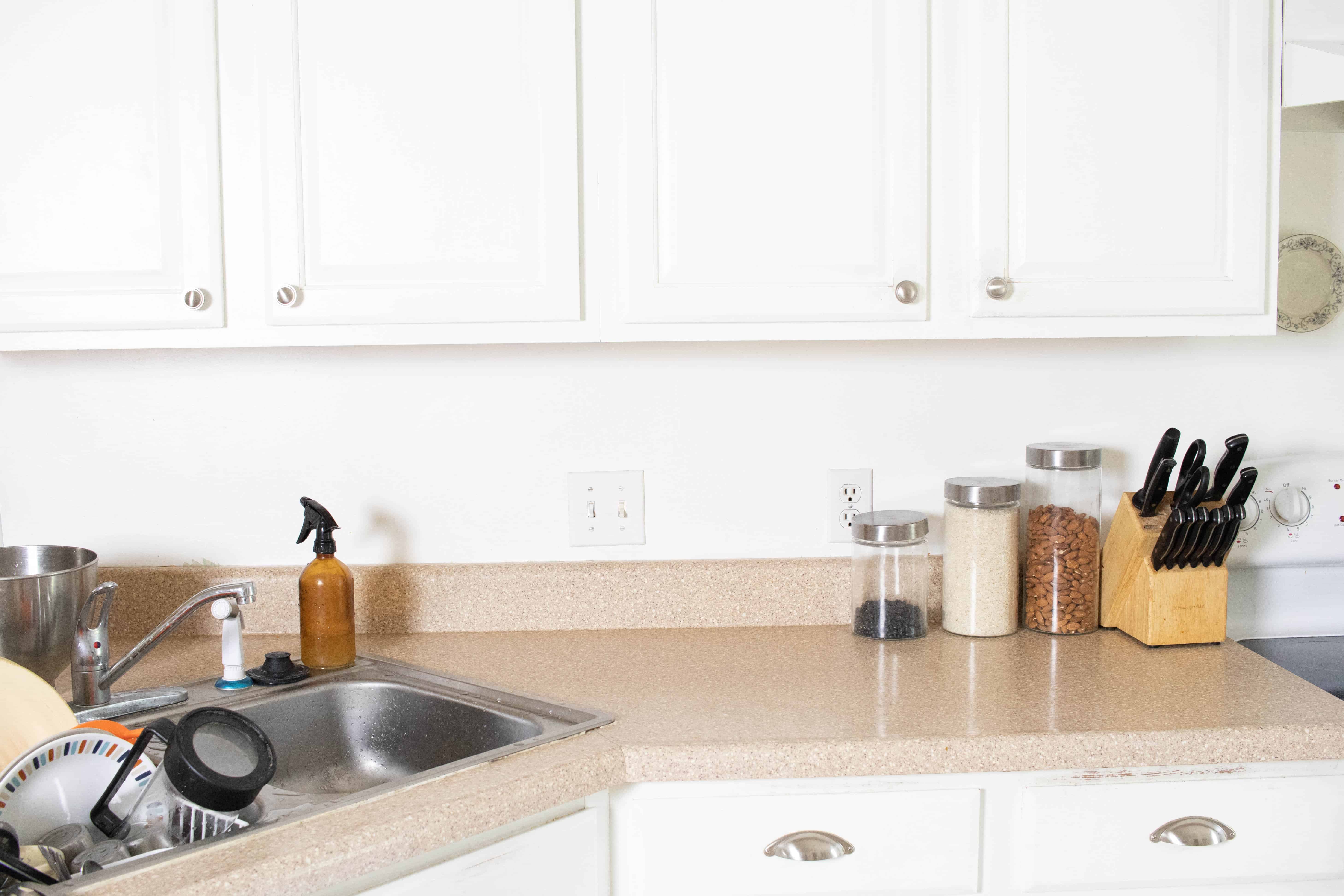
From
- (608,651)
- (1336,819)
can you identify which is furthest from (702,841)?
(1336,819)

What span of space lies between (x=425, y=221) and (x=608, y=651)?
677 millimetres

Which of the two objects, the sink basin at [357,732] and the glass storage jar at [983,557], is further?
the glass storage jar at [983,557]

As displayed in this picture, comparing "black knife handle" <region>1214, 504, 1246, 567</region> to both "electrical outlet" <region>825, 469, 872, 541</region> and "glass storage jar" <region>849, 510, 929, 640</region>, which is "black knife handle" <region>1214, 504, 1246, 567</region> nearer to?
"glass storage jar" <region>849, 510, 929, 640</region>

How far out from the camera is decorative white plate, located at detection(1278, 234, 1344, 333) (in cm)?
178

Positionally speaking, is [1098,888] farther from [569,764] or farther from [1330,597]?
[1330,597]

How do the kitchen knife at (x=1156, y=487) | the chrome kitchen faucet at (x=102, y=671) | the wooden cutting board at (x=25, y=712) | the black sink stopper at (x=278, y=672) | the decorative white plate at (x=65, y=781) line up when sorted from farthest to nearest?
the kitchen knife at (x=1156, y=487), the black sink stopper at (x=278, y=672), the chrome kitchen faucet at (x=102, y=671), the wooden cutting board at (x=25, y=712), the decorative white plate at (x=65, y=781)

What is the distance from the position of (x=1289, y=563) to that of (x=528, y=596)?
1.28 meters

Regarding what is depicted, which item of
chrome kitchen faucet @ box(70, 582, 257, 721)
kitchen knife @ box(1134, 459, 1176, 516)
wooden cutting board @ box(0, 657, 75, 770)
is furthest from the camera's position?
kitchen knife @ box(1134, 459, 1176, 516)

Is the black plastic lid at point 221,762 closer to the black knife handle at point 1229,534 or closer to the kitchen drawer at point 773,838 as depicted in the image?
the kitchen drawer at point 773,838

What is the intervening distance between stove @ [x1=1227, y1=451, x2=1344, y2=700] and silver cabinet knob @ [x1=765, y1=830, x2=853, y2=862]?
0.93 meters

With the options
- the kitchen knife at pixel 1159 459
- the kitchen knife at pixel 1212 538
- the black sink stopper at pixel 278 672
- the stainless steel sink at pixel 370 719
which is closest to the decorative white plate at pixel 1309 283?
the kitchen knife at pixel 1159 459

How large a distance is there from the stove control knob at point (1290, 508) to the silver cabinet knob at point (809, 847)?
1.05 meters

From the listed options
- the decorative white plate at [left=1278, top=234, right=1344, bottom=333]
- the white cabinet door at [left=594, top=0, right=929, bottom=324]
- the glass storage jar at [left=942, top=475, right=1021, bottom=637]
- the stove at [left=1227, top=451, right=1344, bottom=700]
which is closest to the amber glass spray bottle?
the white cabinet door at [left=594, top=0, right=929, bottom=324]

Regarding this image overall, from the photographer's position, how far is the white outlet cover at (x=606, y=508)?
1.76 m
